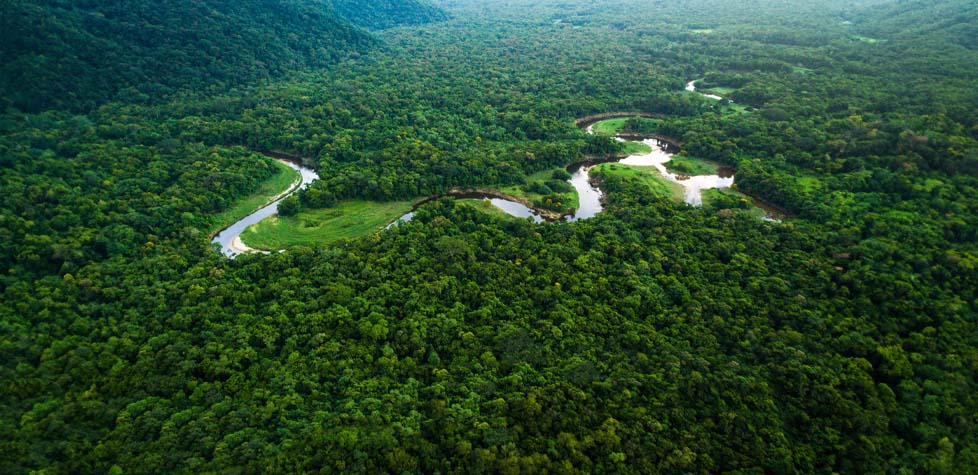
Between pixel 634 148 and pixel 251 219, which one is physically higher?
pixel 634 148

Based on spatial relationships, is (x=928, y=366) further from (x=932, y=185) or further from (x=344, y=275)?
(x=344, y=275)

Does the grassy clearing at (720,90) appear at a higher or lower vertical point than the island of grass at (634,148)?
higher

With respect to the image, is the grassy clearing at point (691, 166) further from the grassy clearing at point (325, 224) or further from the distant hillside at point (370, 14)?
the distant hillside at point (370, 14)

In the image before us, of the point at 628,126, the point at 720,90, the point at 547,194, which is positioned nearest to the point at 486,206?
the point at 547,194

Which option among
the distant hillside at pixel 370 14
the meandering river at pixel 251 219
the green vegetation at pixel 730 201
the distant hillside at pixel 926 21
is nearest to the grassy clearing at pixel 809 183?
the green vegetation at pixel 730 201

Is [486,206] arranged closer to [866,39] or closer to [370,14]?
[866,39]

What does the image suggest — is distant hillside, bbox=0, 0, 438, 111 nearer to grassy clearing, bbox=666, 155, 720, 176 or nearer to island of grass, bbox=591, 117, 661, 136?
island of grass, bbox=591, 117, 661, 136
